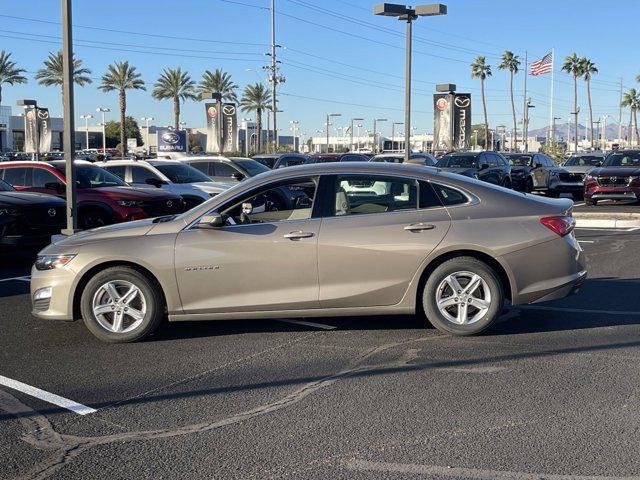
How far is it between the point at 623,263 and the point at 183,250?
6.99 metres

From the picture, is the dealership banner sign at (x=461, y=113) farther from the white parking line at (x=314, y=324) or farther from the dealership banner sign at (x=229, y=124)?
the white parking line at (x=314, y=324)

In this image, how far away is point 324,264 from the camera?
6527mm

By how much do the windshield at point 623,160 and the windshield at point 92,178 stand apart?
15.0 meters

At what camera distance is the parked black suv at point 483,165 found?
76.2 ft

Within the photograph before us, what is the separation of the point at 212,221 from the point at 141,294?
3.05ft

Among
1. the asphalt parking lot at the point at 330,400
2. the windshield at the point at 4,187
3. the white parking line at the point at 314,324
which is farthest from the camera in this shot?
the windshield at the point at 4,187

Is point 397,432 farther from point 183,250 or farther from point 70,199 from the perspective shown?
point 70,199

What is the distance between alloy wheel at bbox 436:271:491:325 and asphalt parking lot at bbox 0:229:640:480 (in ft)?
0.74

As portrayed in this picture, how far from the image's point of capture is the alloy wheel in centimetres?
662

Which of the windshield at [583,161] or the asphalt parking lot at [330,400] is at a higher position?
the windshield at [583,161]

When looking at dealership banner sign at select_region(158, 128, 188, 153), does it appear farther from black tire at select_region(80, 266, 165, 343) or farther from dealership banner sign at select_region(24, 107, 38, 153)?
black tire at select_region(80, 266, 165, 343)

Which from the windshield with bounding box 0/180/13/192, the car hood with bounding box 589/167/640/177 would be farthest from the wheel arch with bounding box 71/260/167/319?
the car hood with bounding box 589/167/640/177

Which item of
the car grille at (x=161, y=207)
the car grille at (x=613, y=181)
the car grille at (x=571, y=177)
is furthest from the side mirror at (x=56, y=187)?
the car grille at (x=571, y=177)

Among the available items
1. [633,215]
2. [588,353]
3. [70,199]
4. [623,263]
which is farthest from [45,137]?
[588,353]
